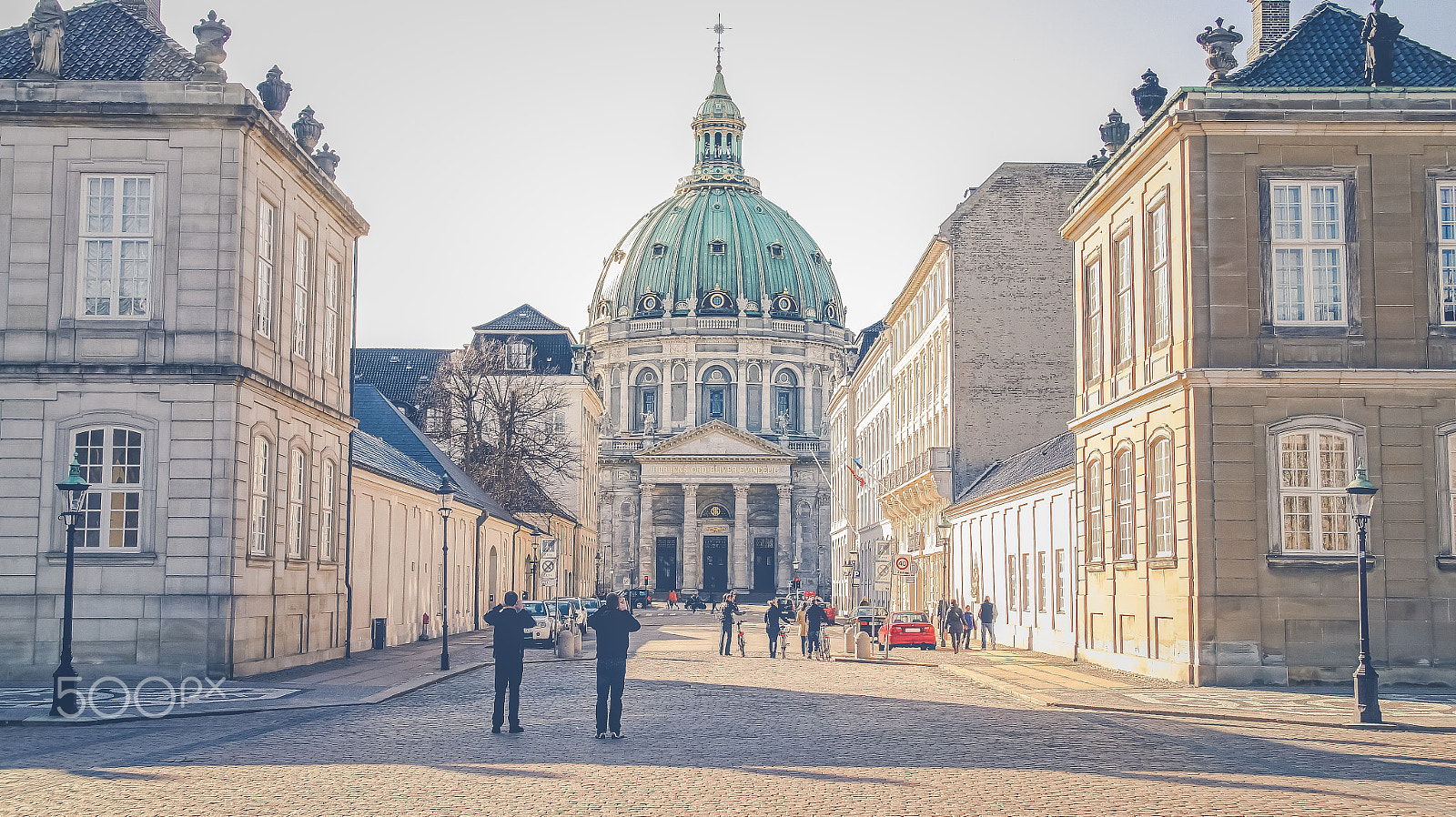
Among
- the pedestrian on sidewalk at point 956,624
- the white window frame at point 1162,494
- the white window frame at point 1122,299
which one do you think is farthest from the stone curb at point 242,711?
the pedestrian on sidewalk at point 956,624

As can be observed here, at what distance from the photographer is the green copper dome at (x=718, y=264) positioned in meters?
145

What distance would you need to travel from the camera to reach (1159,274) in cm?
2669

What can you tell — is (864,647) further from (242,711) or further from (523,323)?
(523,323)

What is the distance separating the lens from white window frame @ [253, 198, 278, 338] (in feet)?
89.9

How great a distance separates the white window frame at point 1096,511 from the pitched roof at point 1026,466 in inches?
68.4

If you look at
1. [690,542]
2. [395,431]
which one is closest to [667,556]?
[690,542]

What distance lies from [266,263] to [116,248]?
2.88 m

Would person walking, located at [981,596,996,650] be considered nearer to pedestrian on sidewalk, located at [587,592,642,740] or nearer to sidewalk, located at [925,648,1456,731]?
sidewalk, located at [925,648,1456,731]

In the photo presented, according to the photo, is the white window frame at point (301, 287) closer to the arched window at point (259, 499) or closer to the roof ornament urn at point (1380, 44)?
the arched window at point (259, 499)

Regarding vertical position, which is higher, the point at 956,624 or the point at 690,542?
the point at 690,542

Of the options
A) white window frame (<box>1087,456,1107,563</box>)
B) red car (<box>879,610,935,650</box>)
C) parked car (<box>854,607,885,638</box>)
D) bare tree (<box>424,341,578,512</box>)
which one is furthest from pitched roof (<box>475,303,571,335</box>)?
white window frame (<box>1087,456,1107,563</box>)

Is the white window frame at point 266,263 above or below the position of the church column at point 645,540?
above

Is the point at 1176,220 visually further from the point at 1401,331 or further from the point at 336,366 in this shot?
the point at 336,366

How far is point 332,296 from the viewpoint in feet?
110
